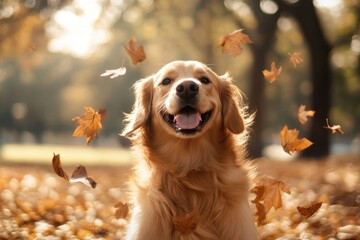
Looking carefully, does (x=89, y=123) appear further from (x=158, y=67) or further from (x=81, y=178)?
(x=158, y=67)

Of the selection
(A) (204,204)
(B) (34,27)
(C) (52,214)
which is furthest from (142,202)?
(B) (34,27)

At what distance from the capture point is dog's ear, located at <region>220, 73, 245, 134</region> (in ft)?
14.1

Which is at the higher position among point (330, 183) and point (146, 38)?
point (146, 38)

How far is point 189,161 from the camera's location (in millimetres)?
4113

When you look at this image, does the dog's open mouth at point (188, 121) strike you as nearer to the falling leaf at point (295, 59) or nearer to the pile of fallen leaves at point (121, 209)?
the pile of fallen leaves at point (121, 209)

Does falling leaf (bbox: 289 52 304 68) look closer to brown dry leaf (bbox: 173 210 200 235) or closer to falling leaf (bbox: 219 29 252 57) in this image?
falling leaf (bbox: 219 29 252 57)

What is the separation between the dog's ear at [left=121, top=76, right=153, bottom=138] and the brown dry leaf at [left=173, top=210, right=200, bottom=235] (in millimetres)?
918

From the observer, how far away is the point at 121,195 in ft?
30.1

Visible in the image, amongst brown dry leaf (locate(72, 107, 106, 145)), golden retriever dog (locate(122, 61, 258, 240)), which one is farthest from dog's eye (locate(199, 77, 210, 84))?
brown dry leaf (locate(72, 107, 106, 145))

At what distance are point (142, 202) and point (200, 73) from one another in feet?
3.69

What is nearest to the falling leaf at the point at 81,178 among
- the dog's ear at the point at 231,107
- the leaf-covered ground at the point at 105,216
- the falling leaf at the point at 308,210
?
the leaf-covered ground at the point at 105,216

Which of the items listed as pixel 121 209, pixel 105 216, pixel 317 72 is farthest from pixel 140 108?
pixel 317 72

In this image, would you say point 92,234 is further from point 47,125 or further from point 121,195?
point 47,125

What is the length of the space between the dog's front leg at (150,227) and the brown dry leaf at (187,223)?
12 centimetres
